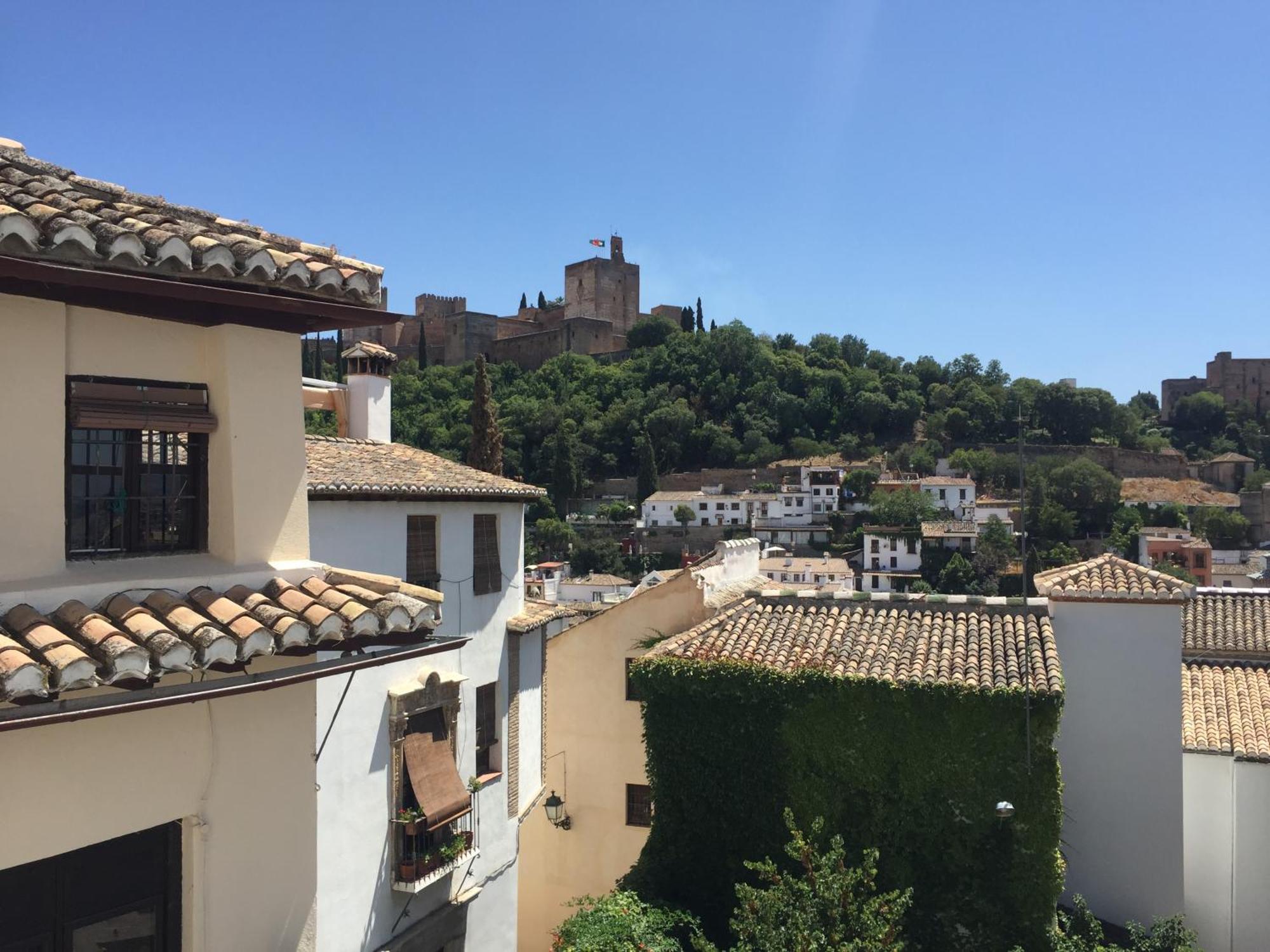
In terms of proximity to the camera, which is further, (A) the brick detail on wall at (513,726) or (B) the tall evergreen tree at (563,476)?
(B) the tall evergreen tree at (563,476)

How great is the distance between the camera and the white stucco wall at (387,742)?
891cm

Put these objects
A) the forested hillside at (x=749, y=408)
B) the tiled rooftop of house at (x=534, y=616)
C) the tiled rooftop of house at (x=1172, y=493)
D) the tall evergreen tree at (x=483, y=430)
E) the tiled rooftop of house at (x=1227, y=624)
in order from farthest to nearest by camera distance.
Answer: the forested hillside at (x=749, y=408), the tiled rooftop of house at (x=1172, y=493), the tall evergreen tree at (x=483, y=430), the tiled rooftop of house at (x=1227, y=624), the tiled rooftop of house at (x=534, y=616)

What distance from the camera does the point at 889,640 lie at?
11633 mm

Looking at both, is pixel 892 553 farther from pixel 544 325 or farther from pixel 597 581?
pixel 544 325

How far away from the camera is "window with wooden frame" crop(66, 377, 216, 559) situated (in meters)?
3.32

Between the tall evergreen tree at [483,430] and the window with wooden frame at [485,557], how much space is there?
16.5 m

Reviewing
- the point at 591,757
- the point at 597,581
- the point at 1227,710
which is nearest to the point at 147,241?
the point at 591,757

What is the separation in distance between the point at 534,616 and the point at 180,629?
→ 10.2 m

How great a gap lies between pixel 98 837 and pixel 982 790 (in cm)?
925

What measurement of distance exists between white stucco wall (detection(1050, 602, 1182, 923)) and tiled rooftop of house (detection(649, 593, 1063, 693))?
78 cm

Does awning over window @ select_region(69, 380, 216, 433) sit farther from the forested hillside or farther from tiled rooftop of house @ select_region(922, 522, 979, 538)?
the forested hillside

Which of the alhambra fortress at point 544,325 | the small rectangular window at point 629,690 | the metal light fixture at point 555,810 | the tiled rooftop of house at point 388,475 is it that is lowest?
the metal light fixture at point 555,810

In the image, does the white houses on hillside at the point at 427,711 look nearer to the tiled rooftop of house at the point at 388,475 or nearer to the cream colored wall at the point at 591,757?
the tiled rooftop of house at the point at 388,475

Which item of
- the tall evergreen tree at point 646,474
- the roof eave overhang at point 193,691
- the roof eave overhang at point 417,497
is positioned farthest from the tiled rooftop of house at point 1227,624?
the tall evergreen tree at point 646,474
